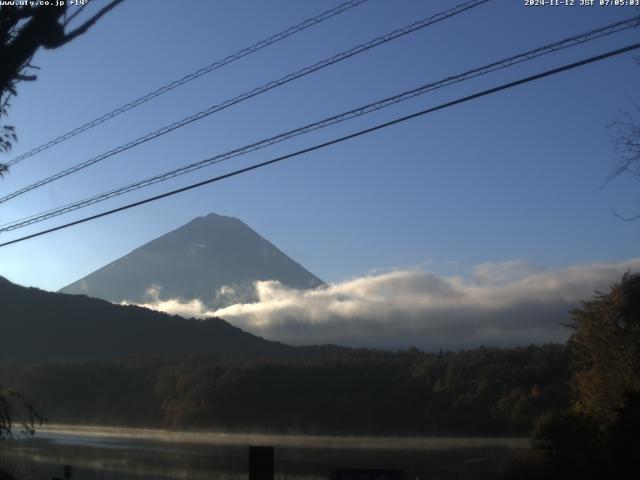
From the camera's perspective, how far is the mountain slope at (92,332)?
4414 inches

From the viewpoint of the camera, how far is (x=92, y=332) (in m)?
120

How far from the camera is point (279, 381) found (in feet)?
260

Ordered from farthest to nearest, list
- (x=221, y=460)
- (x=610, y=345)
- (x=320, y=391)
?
(x=320, y=391)
(x=221, y=460)
(x=610, y=345)

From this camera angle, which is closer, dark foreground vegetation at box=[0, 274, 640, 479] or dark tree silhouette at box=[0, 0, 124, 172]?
dark tree silhouette at box=[0, 0, 124, 172]

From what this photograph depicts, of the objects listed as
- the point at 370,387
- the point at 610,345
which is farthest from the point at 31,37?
the point at 370,387

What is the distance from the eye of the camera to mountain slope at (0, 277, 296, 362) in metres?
112

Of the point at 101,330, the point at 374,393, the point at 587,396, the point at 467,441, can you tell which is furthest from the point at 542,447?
the point at 101,330

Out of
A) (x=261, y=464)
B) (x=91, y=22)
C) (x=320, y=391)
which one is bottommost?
(x=261, y=464)

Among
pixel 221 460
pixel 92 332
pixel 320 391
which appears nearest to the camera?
pixel 221 460

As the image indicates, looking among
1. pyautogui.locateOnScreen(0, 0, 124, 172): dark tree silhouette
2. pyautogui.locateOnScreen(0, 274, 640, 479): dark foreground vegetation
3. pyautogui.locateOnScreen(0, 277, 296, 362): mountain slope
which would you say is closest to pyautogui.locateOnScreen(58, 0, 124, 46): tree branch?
pyautogui.locateOnScreen(0, 0, 124, 172): dark tree silhouette

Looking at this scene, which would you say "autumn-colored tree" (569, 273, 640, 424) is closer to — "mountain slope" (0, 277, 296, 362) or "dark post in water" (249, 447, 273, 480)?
"dark post in water" (249, 447, 273, 480)

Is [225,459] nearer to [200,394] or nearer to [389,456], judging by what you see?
[389,456]

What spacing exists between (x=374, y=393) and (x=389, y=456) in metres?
34.8

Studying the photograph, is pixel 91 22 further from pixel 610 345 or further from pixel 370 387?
pixel 370 387
